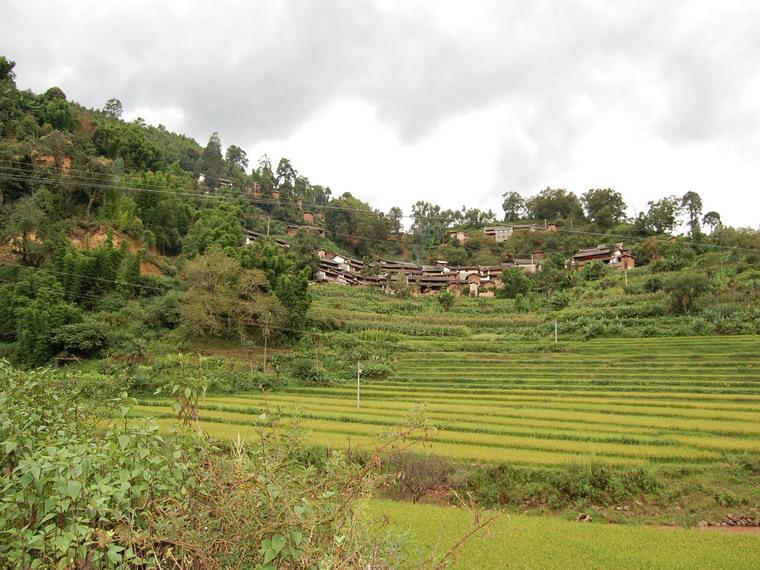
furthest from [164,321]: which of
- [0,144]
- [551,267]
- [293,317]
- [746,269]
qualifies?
[746,269]

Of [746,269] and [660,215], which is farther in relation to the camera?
[660,215]

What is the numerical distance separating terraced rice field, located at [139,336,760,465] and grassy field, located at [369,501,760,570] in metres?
2.14

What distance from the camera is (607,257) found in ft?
209

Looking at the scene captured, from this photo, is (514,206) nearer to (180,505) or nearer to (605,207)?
(605,207)

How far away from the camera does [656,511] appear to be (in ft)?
41.0

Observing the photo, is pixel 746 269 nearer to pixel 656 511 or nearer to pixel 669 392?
pixel 669 392

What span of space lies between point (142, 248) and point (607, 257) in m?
54.2

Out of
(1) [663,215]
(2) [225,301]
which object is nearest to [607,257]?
(1) [663,215]

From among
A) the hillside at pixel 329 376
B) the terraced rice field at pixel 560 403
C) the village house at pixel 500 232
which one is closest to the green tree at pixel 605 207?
the hillside at pixel 329 376

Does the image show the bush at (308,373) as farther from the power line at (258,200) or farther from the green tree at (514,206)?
the green tree at (514,206)

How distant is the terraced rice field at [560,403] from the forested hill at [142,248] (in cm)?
909

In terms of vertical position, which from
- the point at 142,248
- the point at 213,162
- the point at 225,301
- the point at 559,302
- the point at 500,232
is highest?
the point at 213,162

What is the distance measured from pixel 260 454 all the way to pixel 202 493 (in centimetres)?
38

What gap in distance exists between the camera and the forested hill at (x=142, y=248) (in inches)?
1265
